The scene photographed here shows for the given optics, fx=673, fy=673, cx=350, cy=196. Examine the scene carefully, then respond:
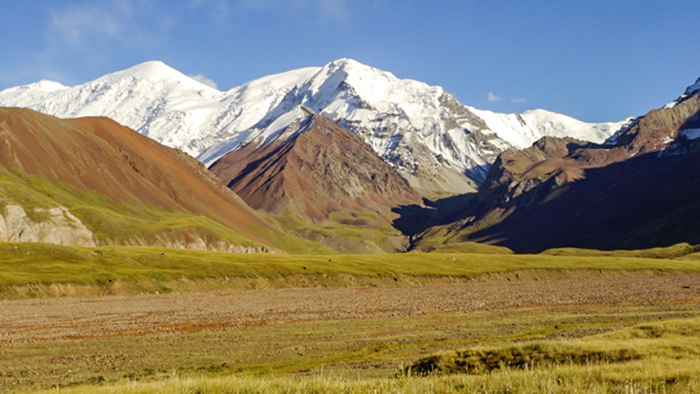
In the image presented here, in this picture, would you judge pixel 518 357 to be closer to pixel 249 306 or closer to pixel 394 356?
pixel 394 356

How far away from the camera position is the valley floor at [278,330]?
37469mm

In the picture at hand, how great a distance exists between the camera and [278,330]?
61219 millimetres

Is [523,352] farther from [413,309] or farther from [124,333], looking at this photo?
[413,309]

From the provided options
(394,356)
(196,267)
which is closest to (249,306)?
(196,267)

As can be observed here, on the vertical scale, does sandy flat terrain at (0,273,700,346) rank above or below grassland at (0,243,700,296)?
below

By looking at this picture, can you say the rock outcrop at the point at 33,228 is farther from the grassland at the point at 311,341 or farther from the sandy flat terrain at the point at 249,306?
the sandy flat terrain at the point at 249,306

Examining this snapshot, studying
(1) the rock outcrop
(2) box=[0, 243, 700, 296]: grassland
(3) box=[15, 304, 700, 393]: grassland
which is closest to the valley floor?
(3) box=[15, 304, 700, 393]: grassland

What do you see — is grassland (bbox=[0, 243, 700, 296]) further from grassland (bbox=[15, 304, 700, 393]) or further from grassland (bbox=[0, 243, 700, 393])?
grassland (bbox=[15, 304, 700, 393])

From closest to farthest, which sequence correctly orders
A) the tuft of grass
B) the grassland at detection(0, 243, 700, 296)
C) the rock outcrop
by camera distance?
the tuft of grass
the grassland at detection(0, 243, 700, 296)
the rock outcrop

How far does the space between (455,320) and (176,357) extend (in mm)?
31137

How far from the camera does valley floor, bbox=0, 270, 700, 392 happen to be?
37.5 meters

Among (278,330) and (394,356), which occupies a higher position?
(278,330)

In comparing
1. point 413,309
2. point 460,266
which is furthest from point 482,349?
point 460,266

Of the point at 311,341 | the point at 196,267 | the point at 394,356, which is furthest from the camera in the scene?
the point at 196,267
